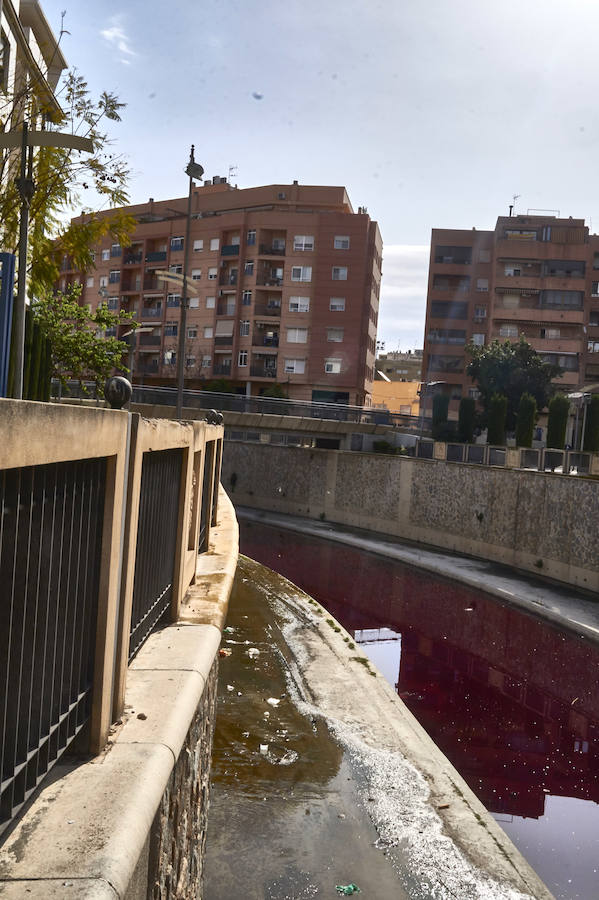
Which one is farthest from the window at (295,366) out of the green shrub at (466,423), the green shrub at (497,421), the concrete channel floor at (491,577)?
the green shrub at (497,421)

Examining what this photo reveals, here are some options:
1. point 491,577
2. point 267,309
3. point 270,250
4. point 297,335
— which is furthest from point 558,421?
point 270,250

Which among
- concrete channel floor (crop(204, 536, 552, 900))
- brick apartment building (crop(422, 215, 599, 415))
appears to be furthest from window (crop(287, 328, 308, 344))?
concrete channel floor (crop(204, 536, 552, 900))

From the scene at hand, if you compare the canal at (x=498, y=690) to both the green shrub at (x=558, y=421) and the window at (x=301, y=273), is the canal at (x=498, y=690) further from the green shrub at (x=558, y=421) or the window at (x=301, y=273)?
the window at (x=301, y=273)

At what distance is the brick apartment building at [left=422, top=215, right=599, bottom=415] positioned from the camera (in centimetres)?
5688

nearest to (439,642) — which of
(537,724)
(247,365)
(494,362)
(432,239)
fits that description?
(537,724)

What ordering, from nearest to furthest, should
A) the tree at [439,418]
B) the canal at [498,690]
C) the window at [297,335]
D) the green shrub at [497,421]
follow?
the canal at [498,690] < the green shrub at [497,421] < the tree at [439,418] < the window at [297,335]

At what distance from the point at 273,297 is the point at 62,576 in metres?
51.9

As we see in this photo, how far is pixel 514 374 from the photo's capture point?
47.9 m

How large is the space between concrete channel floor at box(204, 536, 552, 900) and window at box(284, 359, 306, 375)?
131 feet

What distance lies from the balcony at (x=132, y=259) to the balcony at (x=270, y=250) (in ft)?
37.6

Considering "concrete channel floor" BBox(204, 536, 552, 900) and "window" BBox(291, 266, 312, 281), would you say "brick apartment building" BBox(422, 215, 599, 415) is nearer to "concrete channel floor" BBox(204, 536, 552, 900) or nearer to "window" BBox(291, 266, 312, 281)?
"window" BBox(291, 266, 312, 281)

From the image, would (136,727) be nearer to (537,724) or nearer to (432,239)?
(537,724)

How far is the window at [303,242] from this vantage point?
172 feet

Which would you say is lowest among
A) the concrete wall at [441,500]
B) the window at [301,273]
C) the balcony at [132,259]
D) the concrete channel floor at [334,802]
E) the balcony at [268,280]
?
the concrete channel floor at [334,802]
